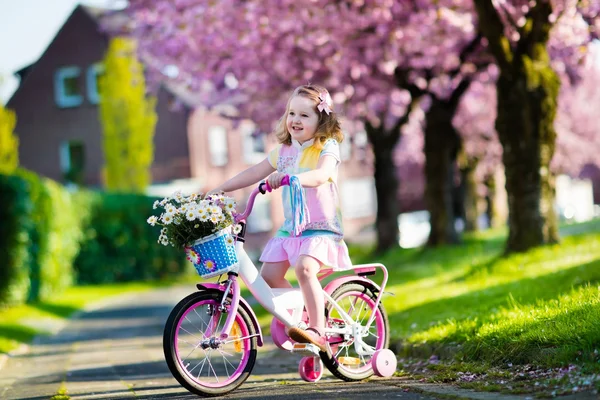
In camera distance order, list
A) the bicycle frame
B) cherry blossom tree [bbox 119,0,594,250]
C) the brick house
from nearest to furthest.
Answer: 1. the bicycle frame
2. cherry blossom tree [bbox 119,0,594,250]
3. the brick house

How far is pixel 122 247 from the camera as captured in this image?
2714 centimetres

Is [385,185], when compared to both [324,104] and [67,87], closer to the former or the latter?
[324,104]

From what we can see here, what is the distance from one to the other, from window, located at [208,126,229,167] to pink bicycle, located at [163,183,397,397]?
3595cm

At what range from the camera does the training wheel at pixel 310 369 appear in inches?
268

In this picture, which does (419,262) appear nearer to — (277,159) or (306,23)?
(306,23)

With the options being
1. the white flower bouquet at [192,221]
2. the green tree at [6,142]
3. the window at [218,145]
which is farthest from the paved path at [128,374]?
the window at [218,145]

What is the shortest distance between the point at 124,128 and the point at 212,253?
108 ft

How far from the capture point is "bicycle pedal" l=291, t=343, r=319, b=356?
20.9 feet

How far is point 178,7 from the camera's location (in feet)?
53.5

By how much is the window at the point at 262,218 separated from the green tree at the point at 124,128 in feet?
26.2

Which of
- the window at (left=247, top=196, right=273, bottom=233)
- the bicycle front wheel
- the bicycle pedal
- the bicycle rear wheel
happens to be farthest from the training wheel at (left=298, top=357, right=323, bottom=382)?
the window at (left=247, top=196, right=273, bottom=233)

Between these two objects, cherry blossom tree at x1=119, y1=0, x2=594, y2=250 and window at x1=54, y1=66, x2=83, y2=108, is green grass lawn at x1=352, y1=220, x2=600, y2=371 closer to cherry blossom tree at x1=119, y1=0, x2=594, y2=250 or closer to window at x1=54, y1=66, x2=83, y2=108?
cherry blossom tree at x1=119, y1=0, x2=594, y2=250

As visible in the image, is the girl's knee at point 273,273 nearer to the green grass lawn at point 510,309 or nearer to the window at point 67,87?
the green grass lawn at point 510,309

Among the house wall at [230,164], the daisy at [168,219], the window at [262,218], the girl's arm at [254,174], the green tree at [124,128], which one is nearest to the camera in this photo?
the daisy at [168,219]
